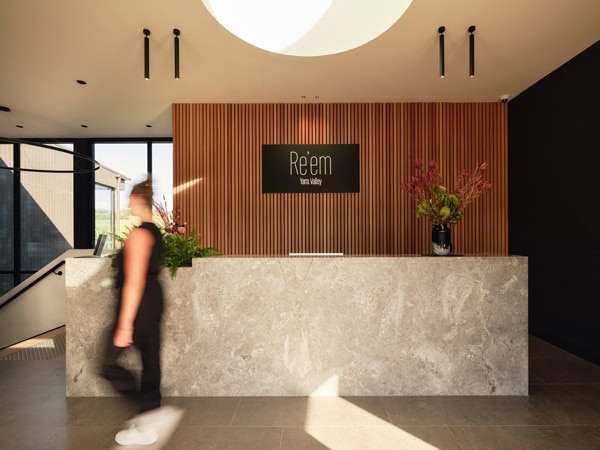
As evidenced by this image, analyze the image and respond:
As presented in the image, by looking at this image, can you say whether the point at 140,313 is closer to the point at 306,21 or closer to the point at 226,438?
the point at 226,438

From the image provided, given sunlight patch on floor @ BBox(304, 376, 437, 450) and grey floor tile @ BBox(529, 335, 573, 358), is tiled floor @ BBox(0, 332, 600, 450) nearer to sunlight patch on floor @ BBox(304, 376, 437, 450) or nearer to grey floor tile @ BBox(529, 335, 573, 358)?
sunlight patch on floor @ BBox(304, 376, 437, 450)

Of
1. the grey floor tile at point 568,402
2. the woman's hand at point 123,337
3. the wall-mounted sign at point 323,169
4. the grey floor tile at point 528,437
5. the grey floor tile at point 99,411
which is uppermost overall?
the wall-mounted sign at point 323,169

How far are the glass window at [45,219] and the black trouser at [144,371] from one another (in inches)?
223

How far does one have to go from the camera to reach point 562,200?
3.85 m

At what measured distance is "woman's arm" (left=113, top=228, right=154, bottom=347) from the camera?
1.99 metres

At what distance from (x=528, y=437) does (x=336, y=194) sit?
3515mm

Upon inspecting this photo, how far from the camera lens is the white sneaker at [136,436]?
2115mm

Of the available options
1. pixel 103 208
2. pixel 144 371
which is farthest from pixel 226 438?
pixel 103 208

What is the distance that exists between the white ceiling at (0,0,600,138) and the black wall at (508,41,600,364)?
33cm

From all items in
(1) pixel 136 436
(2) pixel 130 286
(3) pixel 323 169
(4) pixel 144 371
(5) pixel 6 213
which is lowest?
(1) pixel 136 436

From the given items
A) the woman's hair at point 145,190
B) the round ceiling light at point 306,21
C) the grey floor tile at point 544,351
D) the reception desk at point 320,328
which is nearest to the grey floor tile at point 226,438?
the reception desk at point 320,328

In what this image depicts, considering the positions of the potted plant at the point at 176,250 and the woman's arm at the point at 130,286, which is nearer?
the woman's arm at the point at 130,286

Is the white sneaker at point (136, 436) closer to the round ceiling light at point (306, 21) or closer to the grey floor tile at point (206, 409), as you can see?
the grey floor tile at point (206, 409)

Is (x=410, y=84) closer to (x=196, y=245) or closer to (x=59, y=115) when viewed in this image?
(x=196, y=245)
